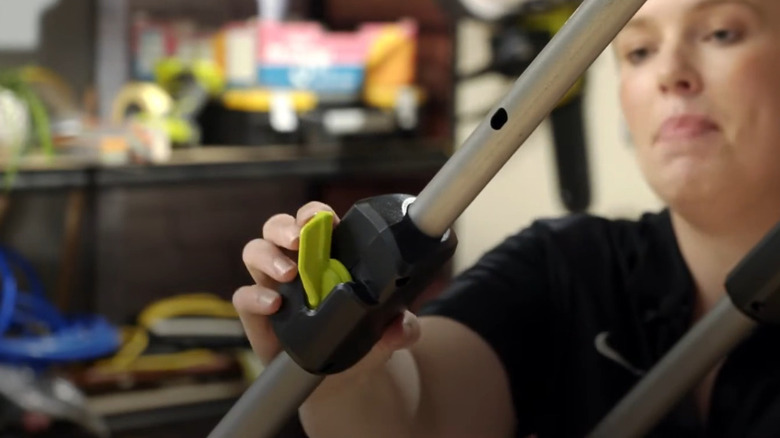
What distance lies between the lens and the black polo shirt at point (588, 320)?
23.6 inches

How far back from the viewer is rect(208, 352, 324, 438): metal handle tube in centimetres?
41

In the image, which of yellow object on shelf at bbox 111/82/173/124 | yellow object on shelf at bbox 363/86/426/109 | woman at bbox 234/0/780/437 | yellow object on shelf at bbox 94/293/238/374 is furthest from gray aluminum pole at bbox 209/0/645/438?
yellow object on shelf at bbox 363/86/426/109

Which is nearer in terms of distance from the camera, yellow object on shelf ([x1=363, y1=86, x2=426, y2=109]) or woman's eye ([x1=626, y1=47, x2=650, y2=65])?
woman's eye ([x1=626, y1=47, x2=650, y2=65])

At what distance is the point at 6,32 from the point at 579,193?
0.91 metres

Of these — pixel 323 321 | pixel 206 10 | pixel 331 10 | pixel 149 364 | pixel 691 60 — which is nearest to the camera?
pixel 323 321

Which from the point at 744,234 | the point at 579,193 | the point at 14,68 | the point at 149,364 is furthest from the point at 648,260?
the point at 14,68

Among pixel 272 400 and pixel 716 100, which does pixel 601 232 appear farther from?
pixel 272 400

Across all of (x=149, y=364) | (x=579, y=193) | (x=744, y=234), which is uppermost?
(x=744, y=234)

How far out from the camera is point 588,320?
67 cm

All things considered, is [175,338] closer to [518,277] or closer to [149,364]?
[149,364]

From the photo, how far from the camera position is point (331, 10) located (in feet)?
5.47

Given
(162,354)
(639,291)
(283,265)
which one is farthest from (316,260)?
(162,354)

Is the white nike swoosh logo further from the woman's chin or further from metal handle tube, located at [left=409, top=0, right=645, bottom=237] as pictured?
metal handle tube, located at [left=409, top=0, right=645, bottom=237]

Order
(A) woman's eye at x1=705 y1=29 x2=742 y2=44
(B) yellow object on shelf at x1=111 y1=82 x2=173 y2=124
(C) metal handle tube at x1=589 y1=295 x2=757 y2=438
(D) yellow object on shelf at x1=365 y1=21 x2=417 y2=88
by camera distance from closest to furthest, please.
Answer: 1. (C) metal handle tube at x1=589 y1=295 x2=757 y2=438
2. (A) woman's eye at x1=705 y1=29 x2=742 y2=44
3. (B) yellow object on shelf at x1=111 y1=82 x2=173 y2=124
4. (D) yellow object on shelf at x1=365 y1=21 x2=417 y2=88
